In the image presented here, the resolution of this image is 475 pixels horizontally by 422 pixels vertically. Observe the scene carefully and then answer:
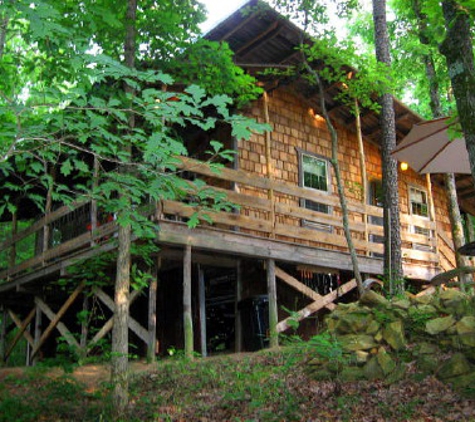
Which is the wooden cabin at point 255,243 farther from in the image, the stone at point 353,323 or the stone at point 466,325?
the stone at point 466,325

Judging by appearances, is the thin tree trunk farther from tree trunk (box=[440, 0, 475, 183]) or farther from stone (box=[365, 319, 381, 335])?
tree trunk (box=[440, 0, 475, 183])

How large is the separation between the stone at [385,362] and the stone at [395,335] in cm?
24

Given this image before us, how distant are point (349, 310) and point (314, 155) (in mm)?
7663

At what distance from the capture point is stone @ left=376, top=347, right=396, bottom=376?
7.17 m

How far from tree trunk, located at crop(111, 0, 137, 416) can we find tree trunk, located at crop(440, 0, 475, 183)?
4.42 meters

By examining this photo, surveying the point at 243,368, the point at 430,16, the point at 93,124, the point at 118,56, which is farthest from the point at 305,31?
the point at 93,124

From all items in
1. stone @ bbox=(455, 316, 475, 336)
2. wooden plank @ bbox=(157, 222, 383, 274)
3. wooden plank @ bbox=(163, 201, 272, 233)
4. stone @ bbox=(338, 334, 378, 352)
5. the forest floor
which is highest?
wooden plank @ bbox=(163, 201, 272, 233)

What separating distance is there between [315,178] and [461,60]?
9638 millimetres

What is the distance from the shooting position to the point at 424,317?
309 inches

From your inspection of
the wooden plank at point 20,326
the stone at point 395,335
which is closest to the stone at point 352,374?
the stone at point 395,335

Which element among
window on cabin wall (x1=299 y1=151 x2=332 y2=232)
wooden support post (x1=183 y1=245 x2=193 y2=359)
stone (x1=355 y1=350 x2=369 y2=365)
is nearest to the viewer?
stone (x1=355 y1=350 x2=369 y2=365)

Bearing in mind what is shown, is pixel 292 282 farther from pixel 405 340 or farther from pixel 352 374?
pixel 352 374

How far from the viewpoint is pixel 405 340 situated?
7.66 meters

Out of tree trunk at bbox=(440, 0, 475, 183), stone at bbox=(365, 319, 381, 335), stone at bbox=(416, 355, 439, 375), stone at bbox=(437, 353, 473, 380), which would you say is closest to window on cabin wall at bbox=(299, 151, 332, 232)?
stone at bbox=(365, 319, 381, 335)
